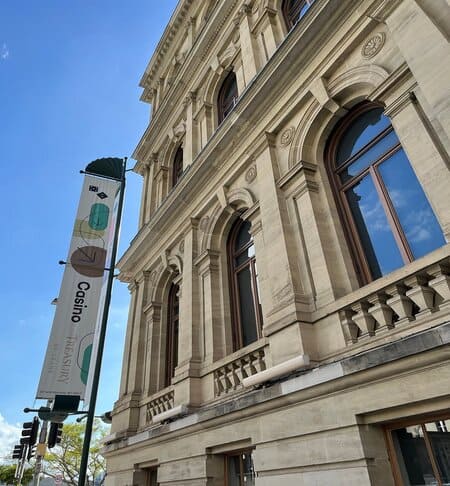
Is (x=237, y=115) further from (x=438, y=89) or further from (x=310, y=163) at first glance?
(x=438, y=89)

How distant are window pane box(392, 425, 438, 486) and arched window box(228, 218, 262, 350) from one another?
384 cm

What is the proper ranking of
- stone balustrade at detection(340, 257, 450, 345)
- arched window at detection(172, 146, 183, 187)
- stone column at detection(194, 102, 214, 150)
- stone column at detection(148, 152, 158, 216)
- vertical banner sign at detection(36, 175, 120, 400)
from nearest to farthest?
stone balustrade at detection(340, 257, 450, 345) → vertical banner sign at detection(36, 175, 120, 400) → stone column at detection(194, 102, 214, 150) → arched window at detection(172, 146, 183, 187) → stone column at detection(148, 152, 158, 216)

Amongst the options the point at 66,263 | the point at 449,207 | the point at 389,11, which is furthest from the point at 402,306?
the point at 66,263

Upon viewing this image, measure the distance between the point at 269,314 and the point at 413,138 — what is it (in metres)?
3.64

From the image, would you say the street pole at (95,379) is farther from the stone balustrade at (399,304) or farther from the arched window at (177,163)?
the arched window at (177,163)

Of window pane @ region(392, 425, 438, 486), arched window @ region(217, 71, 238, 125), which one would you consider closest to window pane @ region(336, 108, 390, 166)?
window pane @ region(392, 425, 438, 486)

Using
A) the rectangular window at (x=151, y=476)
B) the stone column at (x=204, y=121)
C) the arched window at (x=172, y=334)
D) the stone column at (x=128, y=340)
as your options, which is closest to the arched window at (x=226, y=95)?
the stone column at (x=204, y=121)

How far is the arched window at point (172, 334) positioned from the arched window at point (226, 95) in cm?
617

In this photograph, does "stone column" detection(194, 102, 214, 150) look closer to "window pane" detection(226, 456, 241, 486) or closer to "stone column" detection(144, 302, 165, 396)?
"stone column" detection(144, 302, 165, 396)

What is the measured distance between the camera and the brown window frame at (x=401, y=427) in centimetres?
419

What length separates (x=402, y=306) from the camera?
4.89m

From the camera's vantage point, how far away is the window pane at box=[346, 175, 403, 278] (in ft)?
19.9

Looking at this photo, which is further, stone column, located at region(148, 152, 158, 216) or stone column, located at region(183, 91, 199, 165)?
stone column, located at region(148, 152, 158, 216)

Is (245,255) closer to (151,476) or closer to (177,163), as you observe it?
(151,476)
